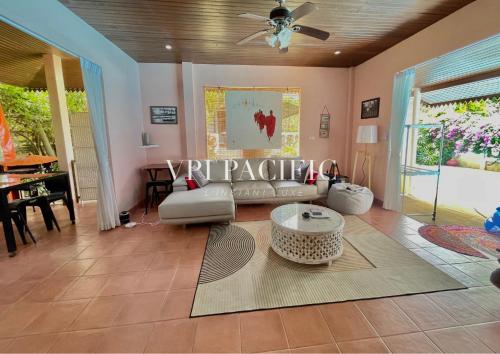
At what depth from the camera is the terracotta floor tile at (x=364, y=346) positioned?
50.5 inches

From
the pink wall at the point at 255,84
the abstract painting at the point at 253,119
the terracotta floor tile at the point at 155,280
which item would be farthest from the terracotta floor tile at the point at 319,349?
the pink wall at the point at 255,84

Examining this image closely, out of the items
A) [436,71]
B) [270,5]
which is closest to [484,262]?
[436,71]

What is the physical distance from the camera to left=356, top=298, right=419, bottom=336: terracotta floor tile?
1418 millimetres

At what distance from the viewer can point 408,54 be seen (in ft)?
10.9

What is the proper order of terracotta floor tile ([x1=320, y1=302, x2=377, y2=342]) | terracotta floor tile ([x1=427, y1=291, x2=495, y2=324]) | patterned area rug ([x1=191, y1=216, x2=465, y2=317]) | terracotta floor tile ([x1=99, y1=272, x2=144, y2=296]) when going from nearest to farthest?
terracotta floor tile ([x1=320, y1=302, x2=377, y2=342])
terracotta floor tile ([x1=427, y1=291, x2=495, y2=324])
patterned area rug ([x1=191, y1=216, x2=465, y2=317])
terracotta floor tile ([x1=99, y1=272, x2=144, y2=296])

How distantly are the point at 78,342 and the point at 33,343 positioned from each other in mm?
271

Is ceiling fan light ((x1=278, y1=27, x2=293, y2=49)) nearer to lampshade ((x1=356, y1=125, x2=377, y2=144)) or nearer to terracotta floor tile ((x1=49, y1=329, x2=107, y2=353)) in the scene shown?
lampshade ((x1=356, y1=125, x2=377, y2=144))

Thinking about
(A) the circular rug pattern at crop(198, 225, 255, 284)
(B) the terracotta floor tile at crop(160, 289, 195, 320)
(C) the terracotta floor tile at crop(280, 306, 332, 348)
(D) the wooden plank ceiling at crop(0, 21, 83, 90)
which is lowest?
(C) the terracotta floor tile at crop(280, 306, 332, 348)

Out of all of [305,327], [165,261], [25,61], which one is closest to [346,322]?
[305,327]

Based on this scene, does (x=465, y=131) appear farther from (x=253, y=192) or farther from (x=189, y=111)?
(x=189, y=111)

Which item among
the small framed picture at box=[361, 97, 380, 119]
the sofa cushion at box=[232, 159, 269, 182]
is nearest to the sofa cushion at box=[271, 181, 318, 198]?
the sofa cushion at box=[232, 159, 269, 182]

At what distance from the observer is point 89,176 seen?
13.9 ft

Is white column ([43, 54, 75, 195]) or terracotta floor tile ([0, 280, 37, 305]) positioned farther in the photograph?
white column ([43, 54, 75, 195])

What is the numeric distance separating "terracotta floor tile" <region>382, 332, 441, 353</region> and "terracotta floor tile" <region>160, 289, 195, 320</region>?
4.28 ft
